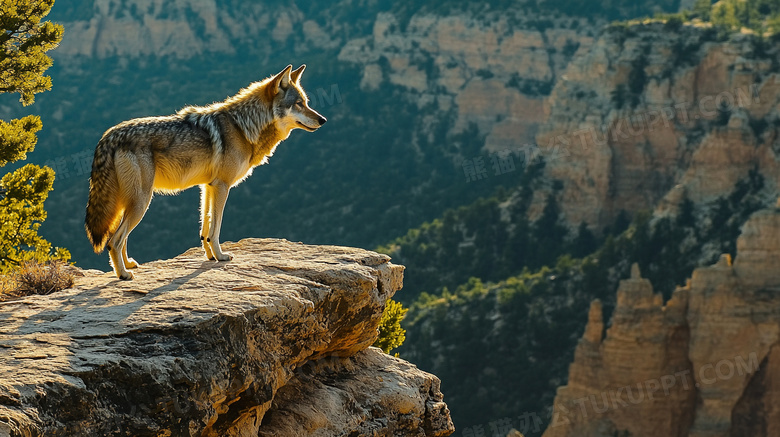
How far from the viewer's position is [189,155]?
12.9 m

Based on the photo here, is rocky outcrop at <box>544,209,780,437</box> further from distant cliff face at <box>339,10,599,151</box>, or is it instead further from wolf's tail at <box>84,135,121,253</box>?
distant cliff face at <box>339,10,599,151</box>

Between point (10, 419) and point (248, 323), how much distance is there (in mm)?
2813

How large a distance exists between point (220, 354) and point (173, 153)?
299 centimetres

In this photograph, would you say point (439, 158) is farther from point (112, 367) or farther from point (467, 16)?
point (112, 367)

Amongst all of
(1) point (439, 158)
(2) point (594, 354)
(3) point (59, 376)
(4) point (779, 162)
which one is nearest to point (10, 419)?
(3) point (59, 376)

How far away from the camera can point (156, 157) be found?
12.7 metres

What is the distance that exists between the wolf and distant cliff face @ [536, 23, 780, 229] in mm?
42476

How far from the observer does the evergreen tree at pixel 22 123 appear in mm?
19094

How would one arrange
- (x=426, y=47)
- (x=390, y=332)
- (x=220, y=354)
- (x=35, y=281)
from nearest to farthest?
(x=220, y=354) → (x=35, y=281) → (x=390, y=332) → (x=426, y=47)

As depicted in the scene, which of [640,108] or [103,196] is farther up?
[103,196]

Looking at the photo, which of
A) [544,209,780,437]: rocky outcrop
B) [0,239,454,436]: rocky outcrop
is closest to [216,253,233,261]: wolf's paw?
[0,239,454,436]: rocky outcrop

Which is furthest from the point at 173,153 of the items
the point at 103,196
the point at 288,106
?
the point at 288,106

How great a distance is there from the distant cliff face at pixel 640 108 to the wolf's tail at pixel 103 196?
44093mm

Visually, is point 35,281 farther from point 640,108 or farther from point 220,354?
point 640,108
